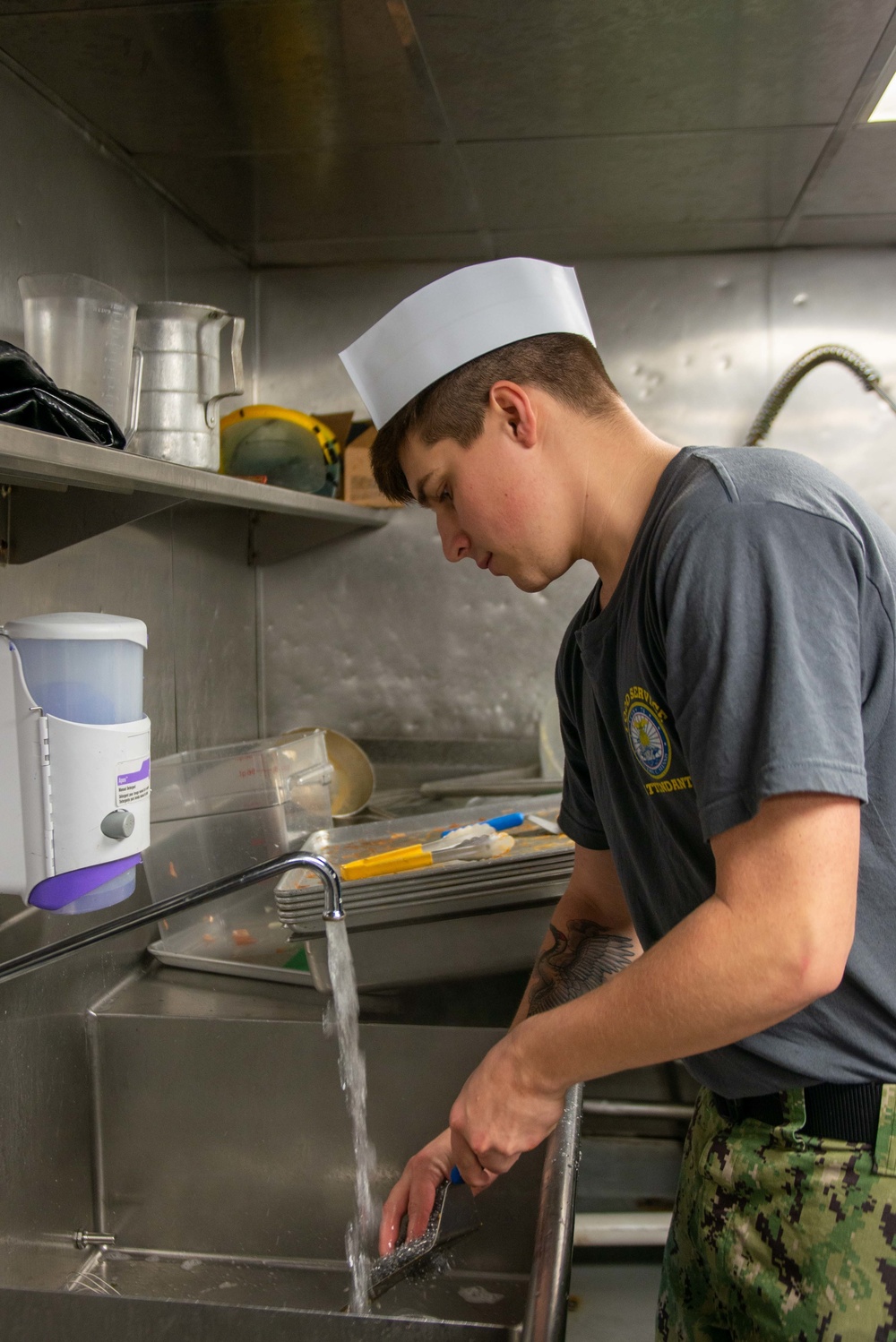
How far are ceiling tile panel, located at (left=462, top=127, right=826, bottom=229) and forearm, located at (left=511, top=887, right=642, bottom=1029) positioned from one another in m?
1.26

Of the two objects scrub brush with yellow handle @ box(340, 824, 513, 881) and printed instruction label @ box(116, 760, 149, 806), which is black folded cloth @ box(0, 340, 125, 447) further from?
scrub brush with yellow handle @ box(340, 824, 513, 881)

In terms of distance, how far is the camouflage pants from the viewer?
33.2 inches

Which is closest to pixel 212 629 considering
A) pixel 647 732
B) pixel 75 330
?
pixel 75 330

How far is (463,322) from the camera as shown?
3.41ft

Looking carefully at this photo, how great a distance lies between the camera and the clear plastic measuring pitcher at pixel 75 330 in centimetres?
125

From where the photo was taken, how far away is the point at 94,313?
1.27 m

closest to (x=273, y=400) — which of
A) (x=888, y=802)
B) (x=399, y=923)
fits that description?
(x=399, y=923)

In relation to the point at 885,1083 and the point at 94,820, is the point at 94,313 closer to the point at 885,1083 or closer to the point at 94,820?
the point at 94,820

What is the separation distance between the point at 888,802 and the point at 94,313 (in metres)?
1.02

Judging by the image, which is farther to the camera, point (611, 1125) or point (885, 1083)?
point (611, 1125)

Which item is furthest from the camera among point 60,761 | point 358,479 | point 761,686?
point 358,479

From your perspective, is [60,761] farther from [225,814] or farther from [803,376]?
[803,376]

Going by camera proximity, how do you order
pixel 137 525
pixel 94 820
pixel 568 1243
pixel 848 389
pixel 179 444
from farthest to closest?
pixel 848 389 → pixel 137 525 → pixel 179 444 → pixel 94 820 → pixel 568 1243

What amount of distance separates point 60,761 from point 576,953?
0.63 meters
